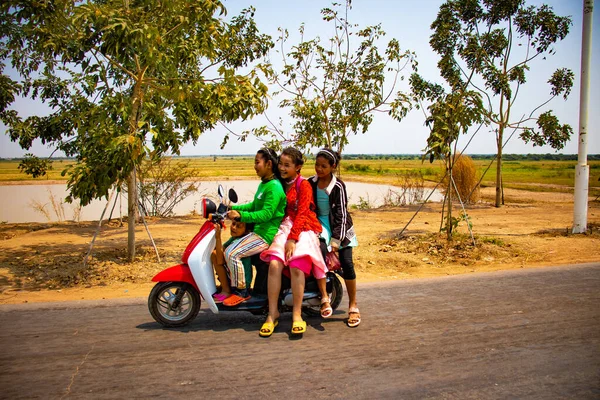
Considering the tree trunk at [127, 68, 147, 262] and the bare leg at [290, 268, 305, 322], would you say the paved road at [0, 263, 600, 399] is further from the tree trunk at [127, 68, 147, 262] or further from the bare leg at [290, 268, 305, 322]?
the tree trunk at [127, 68, 147, 262]

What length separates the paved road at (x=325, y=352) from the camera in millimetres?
3316

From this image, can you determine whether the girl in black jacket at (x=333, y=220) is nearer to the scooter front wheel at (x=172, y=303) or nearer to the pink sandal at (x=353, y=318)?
the pink sandal at (x=353, y=318)

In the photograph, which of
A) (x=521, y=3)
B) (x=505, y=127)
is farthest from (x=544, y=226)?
(x=521, y=3)

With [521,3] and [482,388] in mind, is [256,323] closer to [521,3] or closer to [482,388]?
[482,388]

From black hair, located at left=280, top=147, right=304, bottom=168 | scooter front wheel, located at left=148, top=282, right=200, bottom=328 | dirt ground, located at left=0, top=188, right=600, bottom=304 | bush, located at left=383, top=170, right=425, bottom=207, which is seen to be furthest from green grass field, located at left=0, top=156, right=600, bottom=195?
black hair, located at left=280, top=147, right=304, bottom=168

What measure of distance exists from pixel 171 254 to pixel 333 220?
4.62 m

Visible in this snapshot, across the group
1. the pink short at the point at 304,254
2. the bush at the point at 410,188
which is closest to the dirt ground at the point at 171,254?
the pink short at the point at 304,254

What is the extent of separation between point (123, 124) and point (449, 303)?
16.8 ft

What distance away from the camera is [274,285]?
14.8 feet

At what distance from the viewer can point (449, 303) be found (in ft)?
17.9

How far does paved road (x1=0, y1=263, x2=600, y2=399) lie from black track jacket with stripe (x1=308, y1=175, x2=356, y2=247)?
2.86 ft

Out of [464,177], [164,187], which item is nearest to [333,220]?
[164,187]

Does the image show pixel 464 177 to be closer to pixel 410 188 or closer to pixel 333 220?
pixel 410 188

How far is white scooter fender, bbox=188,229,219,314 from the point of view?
4.53 meters
